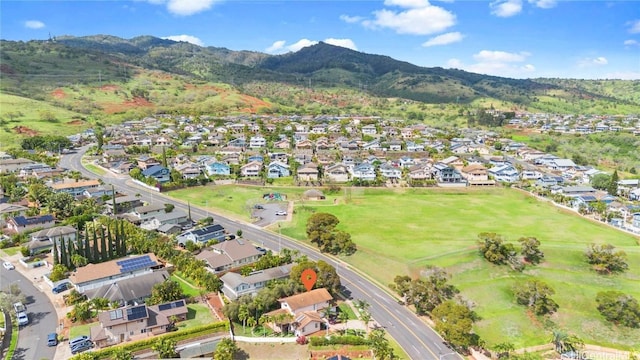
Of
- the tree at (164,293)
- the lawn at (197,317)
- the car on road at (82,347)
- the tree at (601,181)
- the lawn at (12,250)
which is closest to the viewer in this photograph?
the car on road at (82,347)

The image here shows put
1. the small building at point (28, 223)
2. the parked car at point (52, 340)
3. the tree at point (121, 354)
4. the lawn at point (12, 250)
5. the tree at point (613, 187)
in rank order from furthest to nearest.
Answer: the tree at point (613, 187) → the small building at point (28, 223) → the lawn at point (12, 250) → the parked car at point (52, 340) → the tree at point (121, 354)

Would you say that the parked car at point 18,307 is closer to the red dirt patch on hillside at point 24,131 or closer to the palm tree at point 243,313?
→ the palm tree at point 243,313

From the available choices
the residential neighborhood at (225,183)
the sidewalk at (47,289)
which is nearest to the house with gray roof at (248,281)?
the residential neighborhood at (225,183)

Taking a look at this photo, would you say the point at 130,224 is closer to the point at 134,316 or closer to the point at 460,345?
the point at 134,316

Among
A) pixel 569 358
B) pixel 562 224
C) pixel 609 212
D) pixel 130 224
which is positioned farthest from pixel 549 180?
pixel 130 224

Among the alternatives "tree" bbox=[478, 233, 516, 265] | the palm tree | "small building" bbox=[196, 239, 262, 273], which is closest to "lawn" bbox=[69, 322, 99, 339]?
the palm tree

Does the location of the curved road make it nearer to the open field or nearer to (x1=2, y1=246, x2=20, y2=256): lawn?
the open field
